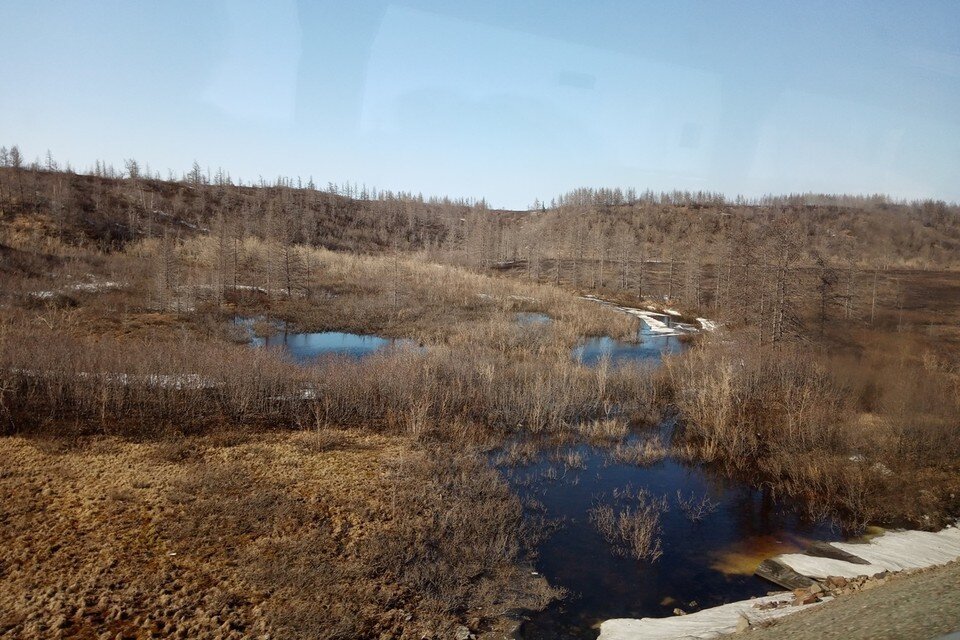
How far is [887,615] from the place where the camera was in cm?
533

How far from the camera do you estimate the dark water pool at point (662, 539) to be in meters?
7.77

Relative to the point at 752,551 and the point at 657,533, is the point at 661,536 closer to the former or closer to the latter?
the point at 657,533

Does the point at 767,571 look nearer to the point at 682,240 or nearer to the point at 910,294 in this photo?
the point at 910,294

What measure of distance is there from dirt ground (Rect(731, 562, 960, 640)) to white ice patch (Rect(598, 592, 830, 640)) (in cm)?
47

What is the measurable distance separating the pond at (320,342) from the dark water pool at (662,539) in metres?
11.3

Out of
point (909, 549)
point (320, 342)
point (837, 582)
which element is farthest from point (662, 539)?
point (320, 342)

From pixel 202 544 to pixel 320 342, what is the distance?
1692cm

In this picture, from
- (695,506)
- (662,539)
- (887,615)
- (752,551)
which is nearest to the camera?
(887,615)

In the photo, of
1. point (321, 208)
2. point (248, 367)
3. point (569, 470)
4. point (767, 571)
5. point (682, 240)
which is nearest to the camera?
point (767, 571)

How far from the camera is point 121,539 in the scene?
809 centimetres

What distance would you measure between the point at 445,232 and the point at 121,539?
8555 cm

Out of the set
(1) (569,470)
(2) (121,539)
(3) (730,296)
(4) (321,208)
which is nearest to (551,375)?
(1) (569,470)

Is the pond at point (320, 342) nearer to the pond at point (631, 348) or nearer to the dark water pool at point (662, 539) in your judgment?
the pond at point (631, 348)

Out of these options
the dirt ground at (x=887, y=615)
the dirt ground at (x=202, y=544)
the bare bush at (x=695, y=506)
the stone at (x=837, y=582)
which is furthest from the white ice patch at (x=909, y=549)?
the dirt ground at (x=202, y=544)
